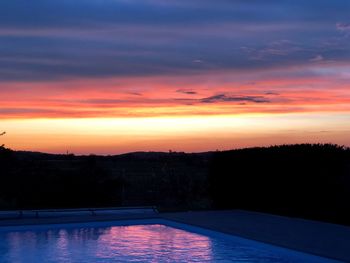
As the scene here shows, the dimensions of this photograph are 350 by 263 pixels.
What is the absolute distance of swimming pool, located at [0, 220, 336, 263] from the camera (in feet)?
32.4

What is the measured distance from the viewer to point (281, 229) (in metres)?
11.7

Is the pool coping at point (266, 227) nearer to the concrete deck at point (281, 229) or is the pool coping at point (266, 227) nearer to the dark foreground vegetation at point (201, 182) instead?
the concrete deck at point (281, 229)

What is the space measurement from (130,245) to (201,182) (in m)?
6.84

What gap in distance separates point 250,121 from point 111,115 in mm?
5199

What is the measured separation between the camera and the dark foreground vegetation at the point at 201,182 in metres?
12.9

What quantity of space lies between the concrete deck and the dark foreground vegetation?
0.56 m

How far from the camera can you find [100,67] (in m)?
17.7

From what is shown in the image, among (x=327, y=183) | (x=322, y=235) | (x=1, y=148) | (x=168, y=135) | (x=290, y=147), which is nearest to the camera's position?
(x=322, y=235)

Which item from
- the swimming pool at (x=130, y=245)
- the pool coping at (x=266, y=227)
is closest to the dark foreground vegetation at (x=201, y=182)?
the pool coping at (x=266, y=227)

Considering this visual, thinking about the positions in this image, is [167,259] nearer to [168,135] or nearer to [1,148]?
[1,148]

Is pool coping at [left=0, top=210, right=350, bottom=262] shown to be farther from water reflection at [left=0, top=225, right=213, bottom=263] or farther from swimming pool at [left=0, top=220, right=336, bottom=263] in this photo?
water reflection at [left=0, top=225, right=213, bottom=263]

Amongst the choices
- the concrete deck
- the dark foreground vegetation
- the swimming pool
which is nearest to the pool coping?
the concrete deck

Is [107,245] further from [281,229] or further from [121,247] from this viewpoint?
[281,229]

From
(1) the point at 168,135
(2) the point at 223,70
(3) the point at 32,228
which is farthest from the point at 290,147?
(1) the point at 168,135
